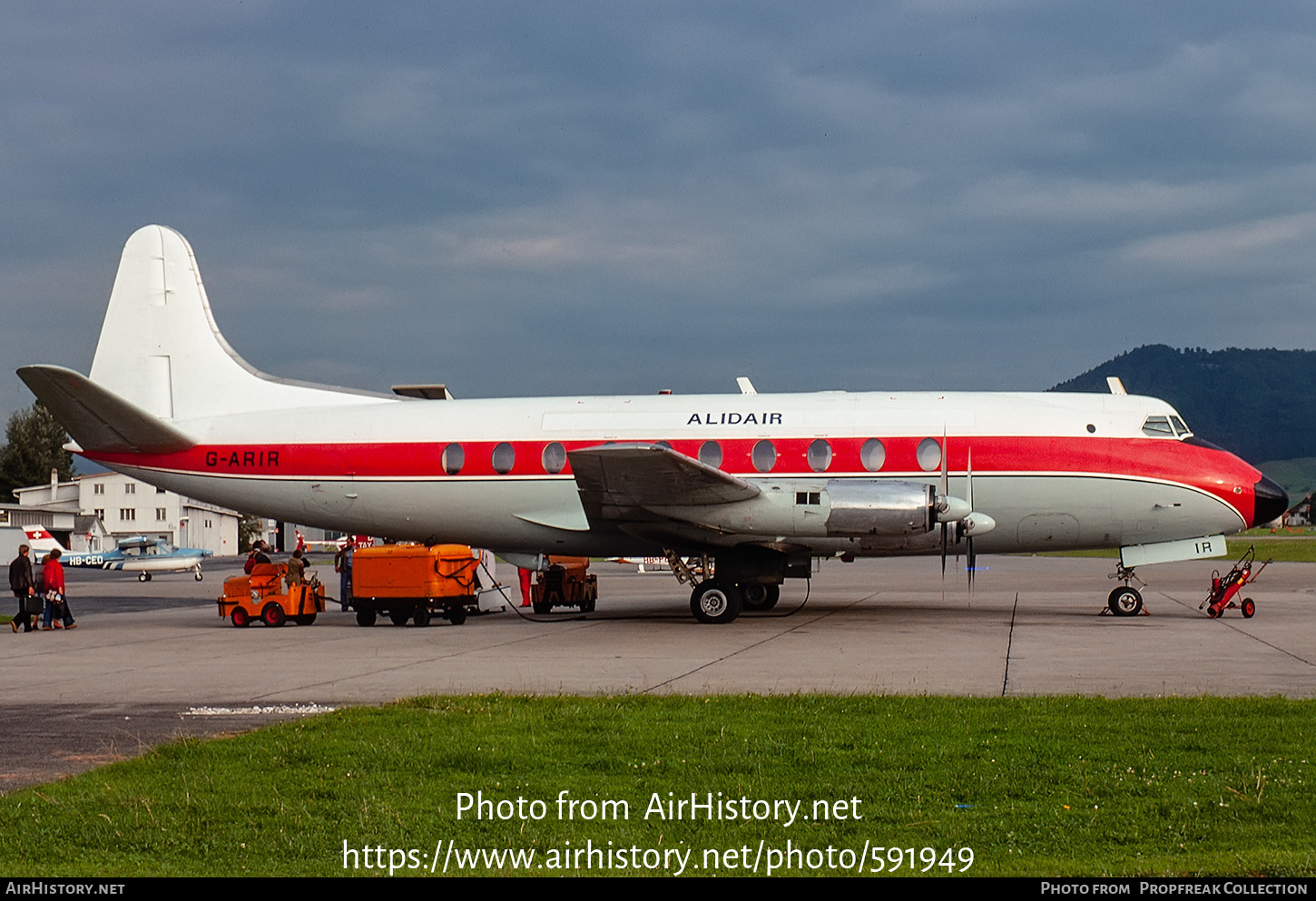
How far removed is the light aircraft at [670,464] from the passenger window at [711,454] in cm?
5

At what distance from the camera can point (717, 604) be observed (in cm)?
2205

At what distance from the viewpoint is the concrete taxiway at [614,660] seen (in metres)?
12.2

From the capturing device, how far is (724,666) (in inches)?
598

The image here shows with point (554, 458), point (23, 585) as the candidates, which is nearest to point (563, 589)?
point (554, 458)

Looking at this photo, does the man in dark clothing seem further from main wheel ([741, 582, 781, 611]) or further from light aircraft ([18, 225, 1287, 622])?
main wheel ([741, 582, 781, 611])

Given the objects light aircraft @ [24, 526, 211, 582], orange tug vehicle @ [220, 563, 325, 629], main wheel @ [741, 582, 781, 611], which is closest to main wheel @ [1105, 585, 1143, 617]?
main wheel @ [741, 582, 781, 611]

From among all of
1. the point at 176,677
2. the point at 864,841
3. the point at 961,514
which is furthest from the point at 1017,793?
the point at 961,514

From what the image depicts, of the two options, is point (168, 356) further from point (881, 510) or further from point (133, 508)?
point (133, 508)

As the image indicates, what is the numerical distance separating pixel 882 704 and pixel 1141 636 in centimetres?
922

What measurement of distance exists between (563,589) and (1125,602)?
1181 centimetres

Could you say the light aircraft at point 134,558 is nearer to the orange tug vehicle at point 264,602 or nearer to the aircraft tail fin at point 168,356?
the aircraft tail fin at point 168,356

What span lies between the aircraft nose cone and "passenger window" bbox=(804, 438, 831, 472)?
802 centimetres
